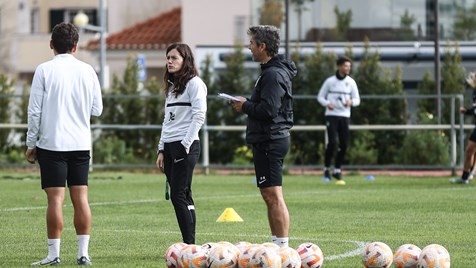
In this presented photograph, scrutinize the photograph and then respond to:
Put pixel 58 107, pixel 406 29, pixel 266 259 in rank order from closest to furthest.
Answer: pixel 266 259, pixel 58 107, pixel 406 29

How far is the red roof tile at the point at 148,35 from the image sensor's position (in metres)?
51.8

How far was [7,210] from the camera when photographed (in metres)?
17.8

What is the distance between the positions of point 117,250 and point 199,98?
1733mm

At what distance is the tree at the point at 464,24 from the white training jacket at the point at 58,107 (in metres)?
30.2

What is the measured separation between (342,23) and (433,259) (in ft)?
101

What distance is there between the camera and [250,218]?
54.1 ft

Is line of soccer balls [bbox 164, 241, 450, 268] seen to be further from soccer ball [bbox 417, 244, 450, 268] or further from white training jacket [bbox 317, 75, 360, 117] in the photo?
white training jacket [bbox 317, 75, 360, 117]

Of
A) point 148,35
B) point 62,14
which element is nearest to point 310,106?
point 148,35

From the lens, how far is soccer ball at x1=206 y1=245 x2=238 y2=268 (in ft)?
32.8

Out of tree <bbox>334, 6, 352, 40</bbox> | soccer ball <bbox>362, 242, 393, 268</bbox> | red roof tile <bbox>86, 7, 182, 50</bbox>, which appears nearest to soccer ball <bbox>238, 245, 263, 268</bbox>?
soccer ball <bbox>362, 242, 393, 268</bbox>

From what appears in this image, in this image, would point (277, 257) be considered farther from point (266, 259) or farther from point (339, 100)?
point (339, 100)

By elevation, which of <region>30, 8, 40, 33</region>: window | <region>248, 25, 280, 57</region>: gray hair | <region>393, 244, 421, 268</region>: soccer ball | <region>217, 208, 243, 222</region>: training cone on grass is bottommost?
<region>217, 208, 243, 222</region>: training cone on grass

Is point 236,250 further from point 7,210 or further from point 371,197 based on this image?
point 371,197

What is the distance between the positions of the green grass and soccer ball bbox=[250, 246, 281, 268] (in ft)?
4.03
